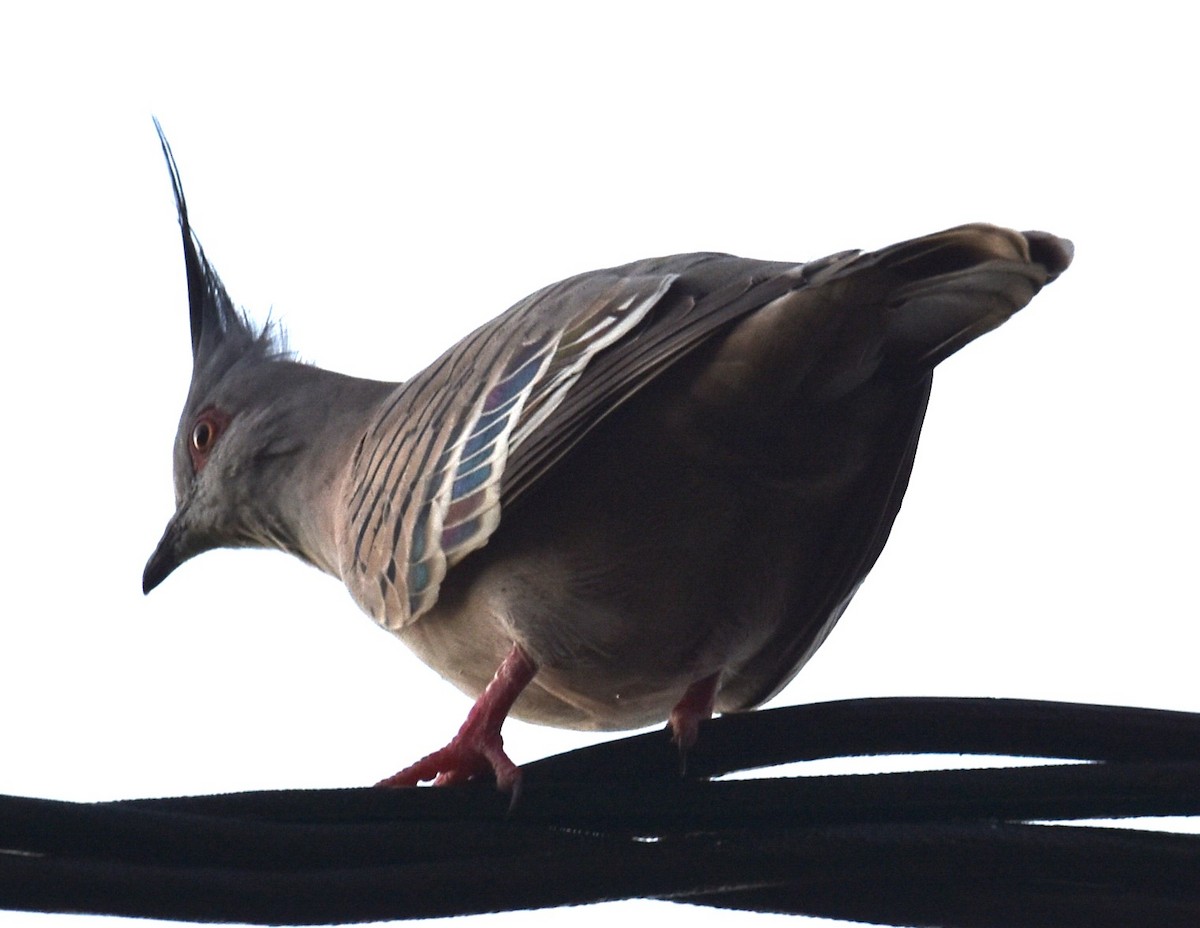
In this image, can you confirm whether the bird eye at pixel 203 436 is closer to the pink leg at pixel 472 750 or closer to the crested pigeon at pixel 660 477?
the crested pigeon at pixel 660 477

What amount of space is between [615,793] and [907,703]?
0.54 meters

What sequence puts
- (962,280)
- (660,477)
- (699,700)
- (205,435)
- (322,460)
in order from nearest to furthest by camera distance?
(962,280) < (660,477) < (699,700) < (322,460) < (205,435)

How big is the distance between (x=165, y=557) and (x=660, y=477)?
297cm

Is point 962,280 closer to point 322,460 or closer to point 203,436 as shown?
point 322,460

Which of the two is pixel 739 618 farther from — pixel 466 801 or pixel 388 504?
pixel 466 801

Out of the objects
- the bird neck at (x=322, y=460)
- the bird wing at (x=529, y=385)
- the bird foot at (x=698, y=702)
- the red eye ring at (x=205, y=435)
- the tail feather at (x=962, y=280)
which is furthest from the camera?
the red eye ring at (x=205, y=435)

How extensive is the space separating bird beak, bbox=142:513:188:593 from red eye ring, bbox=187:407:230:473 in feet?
0.74

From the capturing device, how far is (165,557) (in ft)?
21.1

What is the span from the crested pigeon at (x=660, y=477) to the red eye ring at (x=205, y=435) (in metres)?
1.51

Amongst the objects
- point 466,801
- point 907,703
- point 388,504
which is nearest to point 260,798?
point 466,801

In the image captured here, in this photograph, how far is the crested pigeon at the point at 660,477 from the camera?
375 centimetres

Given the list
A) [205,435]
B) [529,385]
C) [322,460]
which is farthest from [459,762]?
[205,435]

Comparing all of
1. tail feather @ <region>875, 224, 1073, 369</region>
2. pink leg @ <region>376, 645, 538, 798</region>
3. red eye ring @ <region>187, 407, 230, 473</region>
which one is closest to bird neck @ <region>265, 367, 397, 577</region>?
red eye ring @ <region>187, 407, 230, 473</region>

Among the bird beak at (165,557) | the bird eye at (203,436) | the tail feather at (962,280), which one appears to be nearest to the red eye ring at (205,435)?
the bird eye at (203,436)
